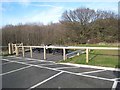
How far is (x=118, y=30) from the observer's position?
123 ft

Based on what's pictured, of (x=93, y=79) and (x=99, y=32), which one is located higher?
(x=99, y=32)

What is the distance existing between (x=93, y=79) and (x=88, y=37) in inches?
1305

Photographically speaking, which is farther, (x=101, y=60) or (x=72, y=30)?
(x=72, y=30)

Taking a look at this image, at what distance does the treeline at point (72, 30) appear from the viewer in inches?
1163

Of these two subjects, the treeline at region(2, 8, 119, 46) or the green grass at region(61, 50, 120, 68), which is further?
the treeline at region(2, 8, 119, 46)

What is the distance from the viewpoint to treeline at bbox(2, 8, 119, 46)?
96.9ft

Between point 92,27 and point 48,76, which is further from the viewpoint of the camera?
point 92,27

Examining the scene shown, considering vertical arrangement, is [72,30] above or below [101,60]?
above

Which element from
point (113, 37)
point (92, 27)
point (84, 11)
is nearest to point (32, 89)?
point (113, 37)

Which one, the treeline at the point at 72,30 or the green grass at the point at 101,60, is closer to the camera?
the green grass at the point at 101,60

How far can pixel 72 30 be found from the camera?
40.5 m

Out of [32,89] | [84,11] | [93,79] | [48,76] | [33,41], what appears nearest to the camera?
[32,89]

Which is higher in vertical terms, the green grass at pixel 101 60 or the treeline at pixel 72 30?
the treeline at pixel 72 30

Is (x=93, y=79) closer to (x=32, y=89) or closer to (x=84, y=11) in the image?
(x=32, y=89)
